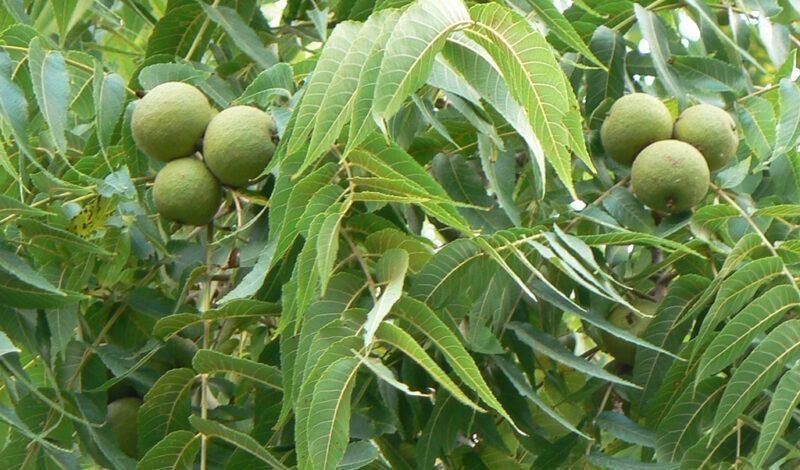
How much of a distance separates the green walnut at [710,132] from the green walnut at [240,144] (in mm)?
731

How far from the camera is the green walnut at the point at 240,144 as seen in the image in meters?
1.93

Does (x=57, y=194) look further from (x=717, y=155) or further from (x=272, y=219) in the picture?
(x=717, y=155)

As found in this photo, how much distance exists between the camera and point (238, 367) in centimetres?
181

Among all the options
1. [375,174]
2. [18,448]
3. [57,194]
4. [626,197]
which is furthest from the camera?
[626,197]

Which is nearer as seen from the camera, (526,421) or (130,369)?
(130,369)

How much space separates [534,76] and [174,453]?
77cm

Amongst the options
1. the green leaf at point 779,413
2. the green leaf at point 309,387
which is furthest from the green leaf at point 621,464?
the green leaf at point 309,387

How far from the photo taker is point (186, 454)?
1.82 m

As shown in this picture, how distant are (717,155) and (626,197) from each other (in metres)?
0.17

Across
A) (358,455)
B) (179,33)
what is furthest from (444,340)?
(179,33)

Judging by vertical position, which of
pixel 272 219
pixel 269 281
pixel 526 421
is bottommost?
pixel 526 421

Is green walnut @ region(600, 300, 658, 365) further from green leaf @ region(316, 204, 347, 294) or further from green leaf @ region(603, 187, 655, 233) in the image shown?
green leaf @ region(316, 204, 347, 294)

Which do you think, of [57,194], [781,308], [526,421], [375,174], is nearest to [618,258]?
[526,421]

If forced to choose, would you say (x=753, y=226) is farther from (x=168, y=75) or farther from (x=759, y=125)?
(x=168, y=75)
